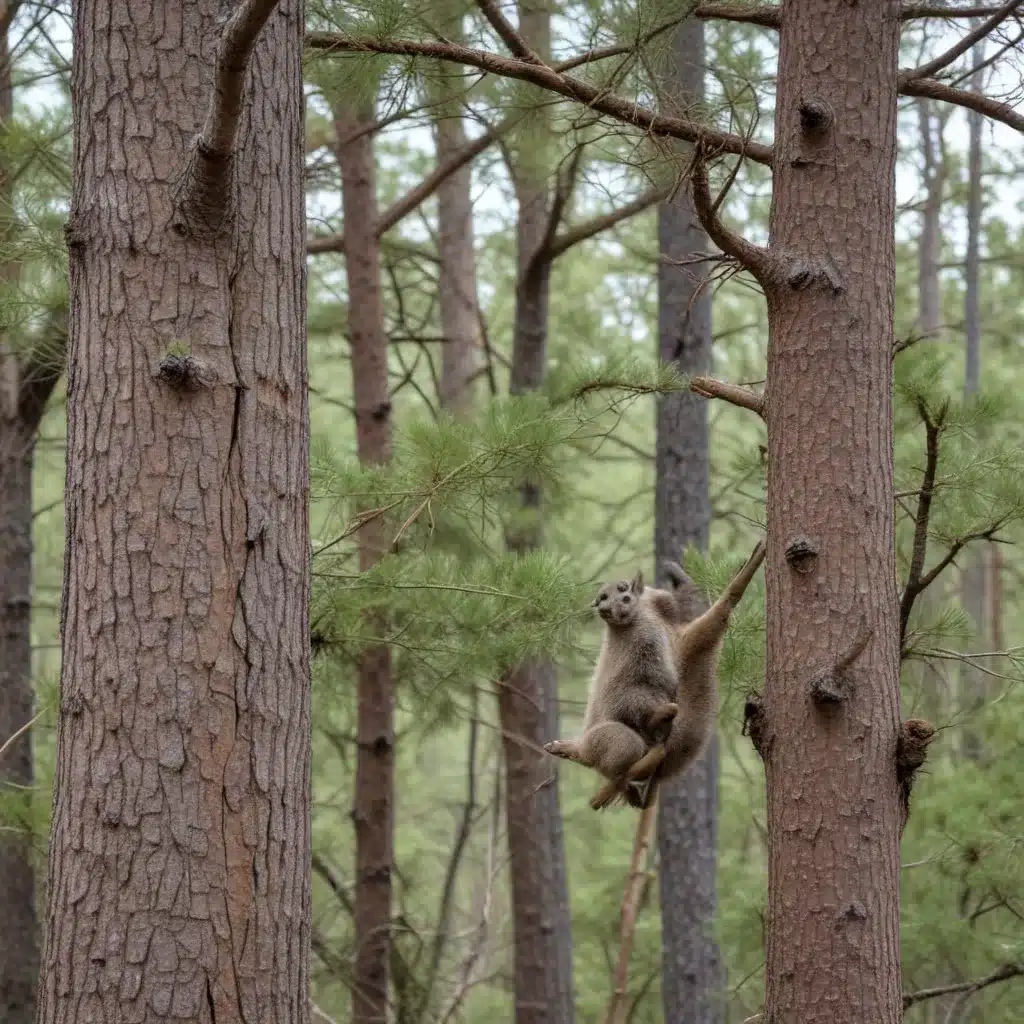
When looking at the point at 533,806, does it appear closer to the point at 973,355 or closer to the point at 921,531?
the point at 973,355

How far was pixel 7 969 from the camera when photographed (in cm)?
881

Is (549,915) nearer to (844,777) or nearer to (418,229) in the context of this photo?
(844,777)

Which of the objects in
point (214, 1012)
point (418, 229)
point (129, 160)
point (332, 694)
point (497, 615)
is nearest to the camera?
point (214, 1012)

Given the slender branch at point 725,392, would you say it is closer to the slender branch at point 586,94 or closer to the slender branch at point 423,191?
the slender branch at point 586,94

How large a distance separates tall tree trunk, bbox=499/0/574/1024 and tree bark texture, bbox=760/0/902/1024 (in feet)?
18.5

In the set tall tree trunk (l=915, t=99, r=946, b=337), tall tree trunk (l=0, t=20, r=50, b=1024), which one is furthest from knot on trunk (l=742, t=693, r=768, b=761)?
tall tree trunk (l=915, t=99, r=946, b=337)

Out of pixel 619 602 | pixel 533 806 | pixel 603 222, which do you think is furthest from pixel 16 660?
pixel 619 602

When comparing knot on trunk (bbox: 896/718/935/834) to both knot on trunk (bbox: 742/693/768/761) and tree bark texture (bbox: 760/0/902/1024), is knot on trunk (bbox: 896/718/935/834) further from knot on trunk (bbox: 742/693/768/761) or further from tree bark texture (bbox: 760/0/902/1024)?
knot on trunk (bbox: 742/693/768/761)

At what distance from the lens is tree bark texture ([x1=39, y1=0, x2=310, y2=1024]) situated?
331 centimetres

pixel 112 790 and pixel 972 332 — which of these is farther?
pixel 972 332

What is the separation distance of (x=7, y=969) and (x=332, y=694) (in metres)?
3.45

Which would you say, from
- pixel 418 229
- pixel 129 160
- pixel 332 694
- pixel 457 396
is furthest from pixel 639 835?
pixel 418 229

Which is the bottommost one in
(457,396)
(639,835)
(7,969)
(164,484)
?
(7,969)

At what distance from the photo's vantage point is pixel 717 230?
388 cm
